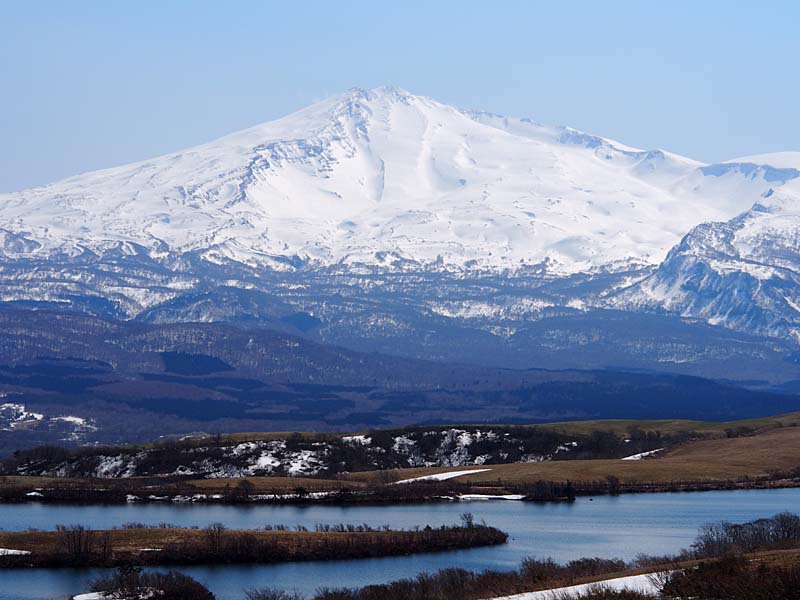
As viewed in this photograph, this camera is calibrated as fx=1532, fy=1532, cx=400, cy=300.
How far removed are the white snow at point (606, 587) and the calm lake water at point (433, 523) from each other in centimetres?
1993

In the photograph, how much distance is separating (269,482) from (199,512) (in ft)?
92.3

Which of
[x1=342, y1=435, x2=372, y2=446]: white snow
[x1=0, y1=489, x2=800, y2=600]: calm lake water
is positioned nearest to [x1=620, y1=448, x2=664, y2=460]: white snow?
[x1=342, y1=435, x2=372, y2=446]: white snow

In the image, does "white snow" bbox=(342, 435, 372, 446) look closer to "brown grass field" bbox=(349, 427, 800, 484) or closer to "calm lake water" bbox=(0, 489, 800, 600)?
"brown grass field" bbox=(349, 427, 800, 484)

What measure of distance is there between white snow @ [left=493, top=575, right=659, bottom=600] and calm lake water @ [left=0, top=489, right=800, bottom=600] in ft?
65.4

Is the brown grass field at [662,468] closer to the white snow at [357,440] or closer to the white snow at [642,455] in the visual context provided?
the white snow at [642,455]

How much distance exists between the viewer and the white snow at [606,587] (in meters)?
66.8

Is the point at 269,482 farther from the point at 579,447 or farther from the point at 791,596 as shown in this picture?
the point at 791,596

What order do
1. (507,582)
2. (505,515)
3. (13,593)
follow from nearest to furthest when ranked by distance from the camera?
(507,582) → (13,593) → (505,515)

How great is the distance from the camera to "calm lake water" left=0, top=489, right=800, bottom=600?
92375 millimetres

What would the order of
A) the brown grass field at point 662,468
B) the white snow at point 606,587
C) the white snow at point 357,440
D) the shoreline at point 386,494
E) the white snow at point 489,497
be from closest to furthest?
the white snow at point 606,587
the shoreline at point 386,494
the white snow at point 489,497
the brown grass field at point 662,468
the white snow at point 357,440

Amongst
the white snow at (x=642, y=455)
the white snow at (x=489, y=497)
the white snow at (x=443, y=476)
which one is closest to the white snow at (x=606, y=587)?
the white snow at (x=489, y=497)

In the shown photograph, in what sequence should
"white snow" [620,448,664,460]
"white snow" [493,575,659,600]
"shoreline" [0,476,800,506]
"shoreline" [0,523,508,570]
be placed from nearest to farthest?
"white snow" [493,575,659,600] < "shoreline" [0,523,508,570] < "shoreline" [0,476,800,506] < "white snow" [620,448,664,460]

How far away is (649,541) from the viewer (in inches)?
4267

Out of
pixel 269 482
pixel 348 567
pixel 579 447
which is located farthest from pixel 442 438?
pixel 348 567
